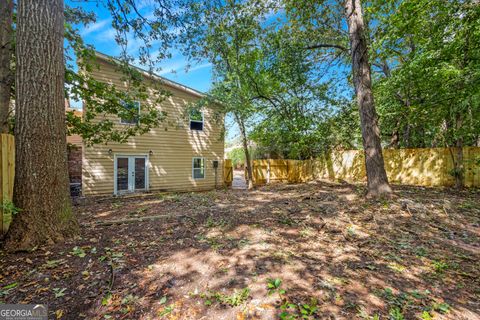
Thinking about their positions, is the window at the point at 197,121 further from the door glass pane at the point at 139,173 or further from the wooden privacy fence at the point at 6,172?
the wooden privacy fence at the point at 6,172

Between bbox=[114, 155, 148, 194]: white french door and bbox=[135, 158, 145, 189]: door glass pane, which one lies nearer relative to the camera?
bbox=[114, 155, 148, 194]: white french door

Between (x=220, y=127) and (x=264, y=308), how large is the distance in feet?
37.2

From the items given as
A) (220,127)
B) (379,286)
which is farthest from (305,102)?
(379,286)

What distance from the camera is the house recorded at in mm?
9045

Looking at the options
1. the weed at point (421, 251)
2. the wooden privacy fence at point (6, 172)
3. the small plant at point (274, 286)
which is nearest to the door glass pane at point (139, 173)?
the wooden privacy fence at point (6, 172)

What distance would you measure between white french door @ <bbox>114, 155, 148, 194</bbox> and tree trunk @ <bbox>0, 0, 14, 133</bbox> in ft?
17.4

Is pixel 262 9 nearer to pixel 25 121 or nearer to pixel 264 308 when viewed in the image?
pixel 25 121

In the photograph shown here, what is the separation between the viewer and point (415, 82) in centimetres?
721

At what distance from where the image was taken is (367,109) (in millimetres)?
5730

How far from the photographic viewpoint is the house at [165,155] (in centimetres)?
905

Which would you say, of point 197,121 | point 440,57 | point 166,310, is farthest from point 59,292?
point 197,121

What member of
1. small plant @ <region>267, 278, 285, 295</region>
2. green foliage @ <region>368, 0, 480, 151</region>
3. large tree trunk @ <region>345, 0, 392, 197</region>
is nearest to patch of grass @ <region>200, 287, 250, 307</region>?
small plant @ <region>267, 278, 285, 295</region>

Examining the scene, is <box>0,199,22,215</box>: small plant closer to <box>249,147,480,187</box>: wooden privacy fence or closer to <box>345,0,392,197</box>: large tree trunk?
<box>345,0,392,197</box>: large tree trunk

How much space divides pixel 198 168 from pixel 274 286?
33.5 ft
